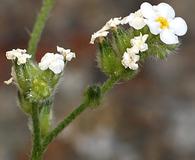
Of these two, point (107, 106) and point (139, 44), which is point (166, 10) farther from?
point (107, 106)

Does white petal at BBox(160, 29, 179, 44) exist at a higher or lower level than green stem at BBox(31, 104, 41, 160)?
higher

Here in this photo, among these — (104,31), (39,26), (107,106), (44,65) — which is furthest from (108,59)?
(107,106)

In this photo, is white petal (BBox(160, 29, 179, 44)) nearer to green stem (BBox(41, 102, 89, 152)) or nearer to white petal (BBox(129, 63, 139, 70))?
white petal (BBox(129, 63, 139, 70))

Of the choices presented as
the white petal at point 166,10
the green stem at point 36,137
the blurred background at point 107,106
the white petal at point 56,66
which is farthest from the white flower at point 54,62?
the blurred background at point 107,106

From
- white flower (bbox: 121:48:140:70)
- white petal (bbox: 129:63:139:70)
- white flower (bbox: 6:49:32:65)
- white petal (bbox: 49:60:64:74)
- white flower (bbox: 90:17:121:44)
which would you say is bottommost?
white petal (bbox: 129:63:139:70)

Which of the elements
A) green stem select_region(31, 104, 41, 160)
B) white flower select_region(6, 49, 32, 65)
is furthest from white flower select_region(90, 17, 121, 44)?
green stem select_region(31, 104, 41, 160)

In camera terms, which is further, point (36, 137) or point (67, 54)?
point (36, 137)

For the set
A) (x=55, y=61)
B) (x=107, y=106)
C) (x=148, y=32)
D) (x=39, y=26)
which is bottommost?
(x=55, y=61)
